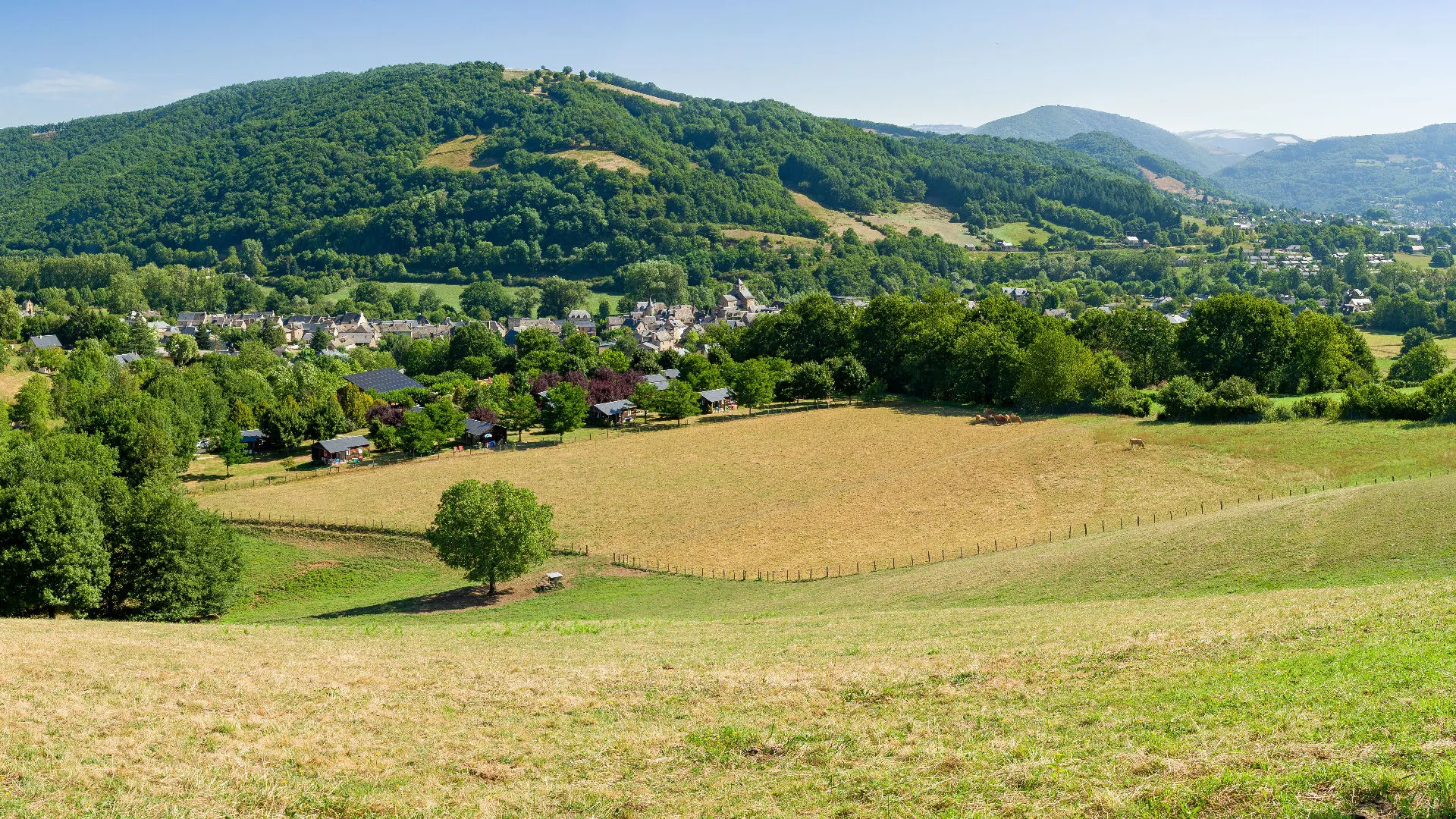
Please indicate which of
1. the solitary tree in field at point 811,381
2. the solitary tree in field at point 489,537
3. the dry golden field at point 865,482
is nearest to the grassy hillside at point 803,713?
the solitary tree in field at point 489,537

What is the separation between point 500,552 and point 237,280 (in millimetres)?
166409

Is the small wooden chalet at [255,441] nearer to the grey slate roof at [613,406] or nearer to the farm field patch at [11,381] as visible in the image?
the farm field patch at [11,381]

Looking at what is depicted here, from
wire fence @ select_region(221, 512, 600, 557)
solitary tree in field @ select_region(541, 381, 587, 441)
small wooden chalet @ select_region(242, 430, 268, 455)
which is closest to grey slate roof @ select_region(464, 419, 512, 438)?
solitary tree in field @ select_region(541, 381, 587, 441)

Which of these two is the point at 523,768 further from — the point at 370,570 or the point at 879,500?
the point at 879,500

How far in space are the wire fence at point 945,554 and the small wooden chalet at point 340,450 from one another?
123ft

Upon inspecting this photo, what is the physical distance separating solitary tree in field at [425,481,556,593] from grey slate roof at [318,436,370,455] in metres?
36.4

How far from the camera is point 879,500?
51.6 metres

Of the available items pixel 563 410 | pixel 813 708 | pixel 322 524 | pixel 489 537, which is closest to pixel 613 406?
pixel 563 410

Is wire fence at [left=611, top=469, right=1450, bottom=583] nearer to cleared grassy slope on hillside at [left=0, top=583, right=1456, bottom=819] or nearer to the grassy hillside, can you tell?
the grassy hillside

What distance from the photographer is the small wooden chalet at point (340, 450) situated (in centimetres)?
7088

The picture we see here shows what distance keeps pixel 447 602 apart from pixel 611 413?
150 ft

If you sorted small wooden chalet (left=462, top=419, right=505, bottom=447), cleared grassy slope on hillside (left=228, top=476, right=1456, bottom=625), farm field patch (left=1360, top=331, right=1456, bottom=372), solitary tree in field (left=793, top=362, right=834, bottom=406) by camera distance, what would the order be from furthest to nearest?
farm field patch (left=1360, top=331, right=1456, bottom=372) → solitary tree in field (left=793, top=362, right=834, bottom=406) → small wooden chalet (left=462, top=419, right=505, bottom=447) → cleared grassy slope on hillside (left=228, top=476, right=1456, bottom=625)

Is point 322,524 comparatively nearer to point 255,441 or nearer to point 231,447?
point 231,447

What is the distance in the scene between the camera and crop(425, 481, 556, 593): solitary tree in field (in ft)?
126
